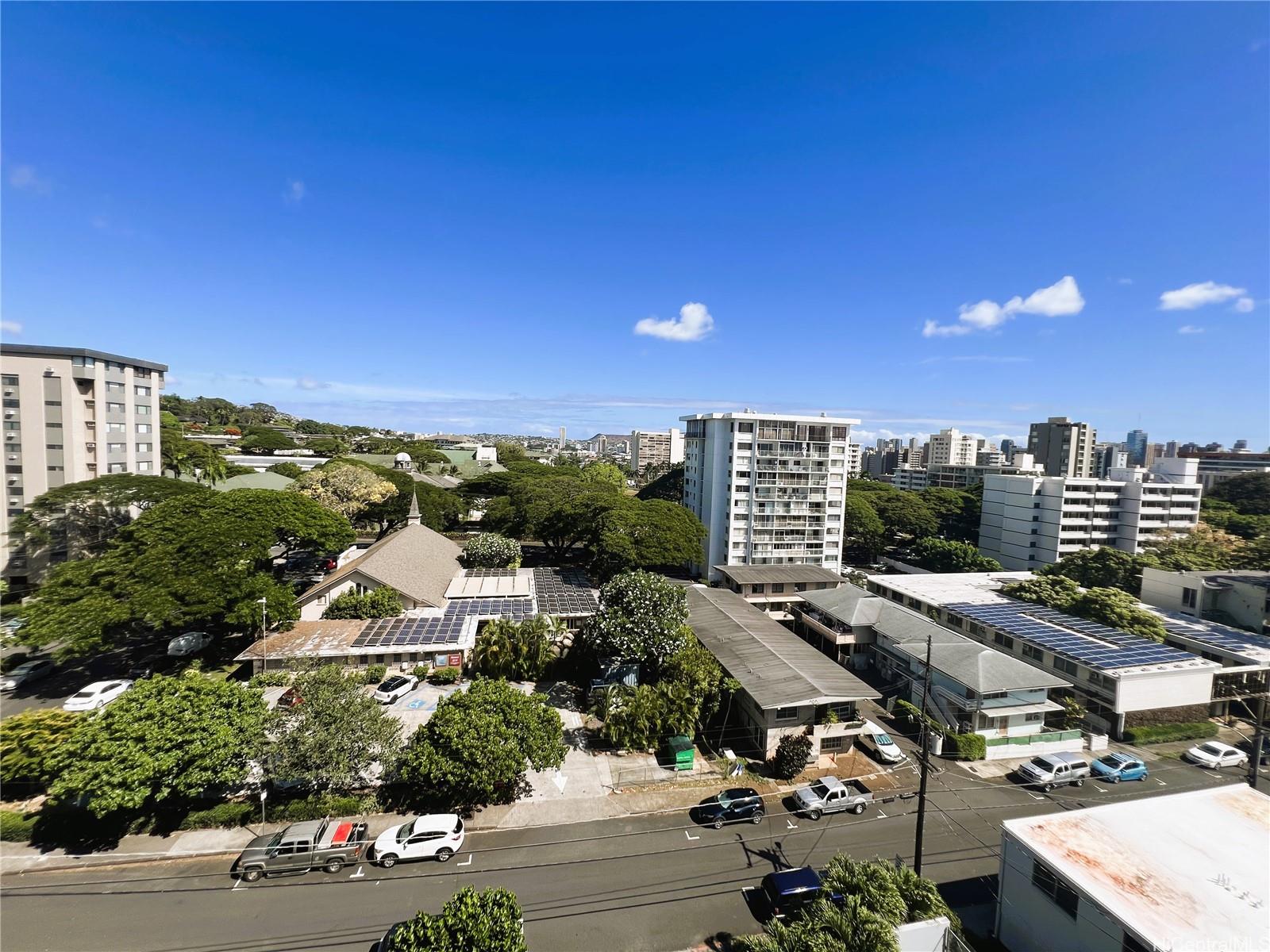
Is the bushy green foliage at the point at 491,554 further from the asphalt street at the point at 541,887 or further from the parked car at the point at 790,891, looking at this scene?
the parked car at the point at 790,891

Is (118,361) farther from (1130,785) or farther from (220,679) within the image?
(1130,785)

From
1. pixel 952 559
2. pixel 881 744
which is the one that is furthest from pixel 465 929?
pixel 952 559

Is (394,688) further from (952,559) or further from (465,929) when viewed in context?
(952,559)

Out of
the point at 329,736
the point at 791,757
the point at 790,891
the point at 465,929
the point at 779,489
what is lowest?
the point at 790,891

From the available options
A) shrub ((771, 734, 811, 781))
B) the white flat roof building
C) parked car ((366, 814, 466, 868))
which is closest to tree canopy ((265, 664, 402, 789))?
parked car ((366, 814, 466, 868))

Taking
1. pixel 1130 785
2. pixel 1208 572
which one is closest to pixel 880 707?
pixel 1130 785

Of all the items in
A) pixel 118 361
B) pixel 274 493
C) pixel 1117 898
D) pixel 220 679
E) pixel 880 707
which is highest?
pixel 118 361

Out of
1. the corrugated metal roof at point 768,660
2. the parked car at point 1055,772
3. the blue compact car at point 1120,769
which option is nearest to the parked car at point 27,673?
the corrugated metal roof at point 768,660

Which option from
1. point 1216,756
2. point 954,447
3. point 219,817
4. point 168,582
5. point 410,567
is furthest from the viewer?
point 954,447
